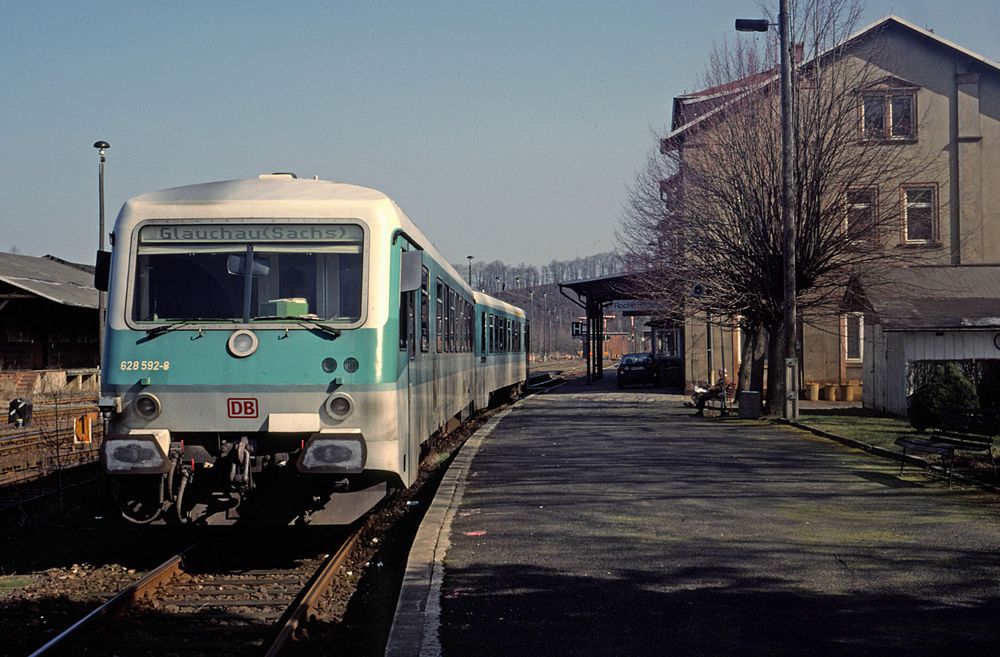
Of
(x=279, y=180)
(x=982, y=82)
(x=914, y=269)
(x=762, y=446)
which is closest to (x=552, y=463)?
(x=762, y=446)

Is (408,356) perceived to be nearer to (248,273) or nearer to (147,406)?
(248,273)

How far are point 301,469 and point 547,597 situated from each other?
2170mm

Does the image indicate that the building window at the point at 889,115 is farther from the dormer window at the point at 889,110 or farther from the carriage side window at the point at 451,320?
the carriage side window at the point at 451,320

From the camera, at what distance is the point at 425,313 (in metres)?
10.7

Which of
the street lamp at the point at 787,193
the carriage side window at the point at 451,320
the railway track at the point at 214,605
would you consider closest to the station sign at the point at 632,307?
the street lamp at the point at 787,193

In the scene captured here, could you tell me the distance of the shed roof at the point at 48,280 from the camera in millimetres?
32906

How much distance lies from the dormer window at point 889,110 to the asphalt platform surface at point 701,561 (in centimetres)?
1198

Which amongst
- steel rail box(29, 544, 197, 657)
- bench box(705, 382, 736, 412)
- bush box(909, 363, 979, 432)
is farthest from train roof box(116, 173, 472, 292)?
bench box(705, 382, 736, 412)

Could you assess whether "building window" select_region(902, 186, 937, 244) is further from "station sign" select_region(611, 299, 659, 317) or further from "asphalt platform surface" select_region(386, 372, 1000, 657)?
"asphalt platform surface" select_region(386, 372, 1000, 657)

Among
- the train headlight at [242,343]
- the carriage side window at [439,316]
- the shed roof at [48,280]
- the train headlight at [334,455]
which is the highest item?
the shed roof at [48,280]

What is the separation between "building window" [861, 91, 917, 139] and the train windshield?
17.7 m

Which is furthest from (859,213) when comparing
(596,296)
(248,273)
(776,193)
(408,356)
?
(596,296)

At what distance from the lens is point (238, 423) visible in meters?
8.02

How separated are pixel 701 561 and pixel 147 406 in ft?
14.4
